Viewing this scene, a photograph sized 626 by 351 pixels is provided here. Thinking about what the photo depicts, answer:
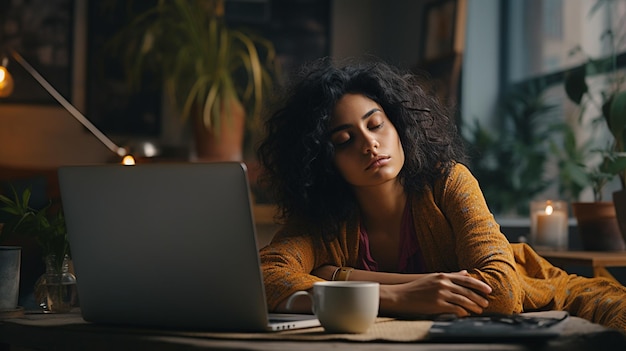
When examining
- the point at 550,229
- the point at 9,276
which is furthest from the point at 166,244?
the point at 550,229

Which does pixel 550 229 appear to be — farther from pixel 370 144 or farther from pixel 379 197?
pixel 370 144

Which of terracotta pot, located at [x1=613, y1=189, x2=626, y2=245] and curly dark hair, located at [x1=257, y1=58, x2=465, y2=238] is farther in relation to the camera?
terracotta pot, located at [x1=613, y1=189, x2=626, y2=245]

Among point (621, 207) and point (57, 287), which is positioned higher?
point (621, 207)

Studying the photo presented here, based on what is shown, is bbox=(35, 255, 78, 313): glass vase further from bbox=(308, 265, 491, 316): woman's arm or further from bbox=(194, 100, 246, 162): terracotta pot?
bbox=(194, 100, 246, 162): terracotta pot

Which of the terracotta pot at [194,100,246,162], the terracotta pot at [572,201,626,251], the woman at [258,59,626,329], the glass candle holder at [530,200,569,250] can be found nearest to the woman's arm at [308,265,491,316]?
the woman at [258,59,626,329]

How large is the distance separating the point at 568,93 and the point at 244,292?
68.7 inches

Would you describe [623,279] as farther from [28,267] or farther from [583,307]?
[28,267]

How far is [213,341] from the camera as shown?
1.03 m

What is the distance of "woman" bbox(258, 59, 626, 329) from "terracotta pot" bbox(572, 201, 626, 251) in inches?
24.4

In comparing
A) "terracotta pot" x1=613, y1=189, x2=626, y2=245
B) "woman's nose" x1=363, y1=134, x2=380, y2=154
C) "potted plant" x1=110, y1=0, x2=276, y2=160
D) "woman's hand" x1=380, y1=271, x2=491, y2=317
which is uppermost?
"potted plant" x1=110, y1=0, x2=276, y2=160

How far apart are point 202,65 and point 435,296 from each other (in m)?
2.53

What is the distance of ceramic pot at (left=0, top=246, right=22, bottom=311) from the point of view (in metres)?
1.36

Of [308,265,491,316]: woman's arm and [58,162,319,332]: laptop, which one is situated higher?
[58,162,319,332]: laptop

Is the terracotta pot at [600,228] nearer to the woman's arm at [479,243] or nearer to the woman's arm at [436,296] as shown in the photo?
the woman's arm at [479,243]
